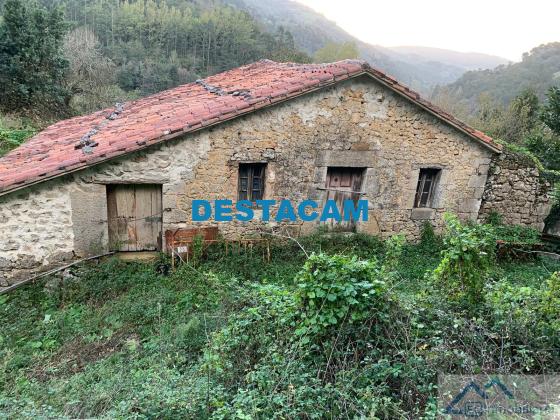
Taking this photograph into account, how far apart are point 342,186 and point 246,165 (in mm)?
2133

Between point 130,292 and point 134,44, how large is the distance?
89.6ft

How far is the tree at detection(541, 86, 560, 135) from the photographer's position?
44.7ft

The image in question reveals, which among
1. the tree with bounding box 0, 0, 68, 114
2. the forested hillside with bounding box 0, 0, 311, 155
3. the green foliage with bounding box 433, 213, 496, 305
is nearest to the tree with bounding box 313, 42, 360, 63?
the forested hillside with bounding box 0, 0, 311, 155

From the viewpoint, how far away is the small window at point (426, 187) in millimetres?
8188

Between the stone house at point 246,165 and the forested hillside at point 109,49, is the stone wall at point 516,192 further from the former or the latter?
the forested hillside at point 109,49

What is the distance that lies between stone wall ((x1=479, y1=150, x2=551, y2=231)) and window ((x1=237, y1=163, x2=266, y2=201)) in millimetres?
5375

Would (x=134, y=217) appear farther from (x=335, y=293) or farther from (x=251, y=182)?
(x=335, y=293)

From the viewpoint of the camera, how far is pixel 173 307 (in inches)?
216

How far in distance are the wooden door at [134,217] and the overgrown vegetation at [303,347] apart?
177cm

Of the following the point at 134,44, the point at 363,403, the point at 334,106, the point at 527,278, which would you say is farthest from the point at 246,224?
the point at 134,44

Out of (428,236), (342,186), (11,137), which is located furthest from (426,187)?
(11,137)

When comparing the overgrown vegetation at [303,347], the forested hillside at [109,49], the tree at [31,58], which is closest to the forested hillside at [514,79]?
the forested hillside at [109,49]

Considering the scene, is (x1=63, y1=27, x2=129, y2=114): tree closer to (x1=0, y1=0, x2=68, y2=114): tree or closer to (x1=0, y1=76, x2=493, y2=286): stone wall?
(x1=0, y1=0, x2=68, y2=114): tree

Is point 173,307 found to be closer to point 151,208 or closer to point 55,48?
point 151,208
